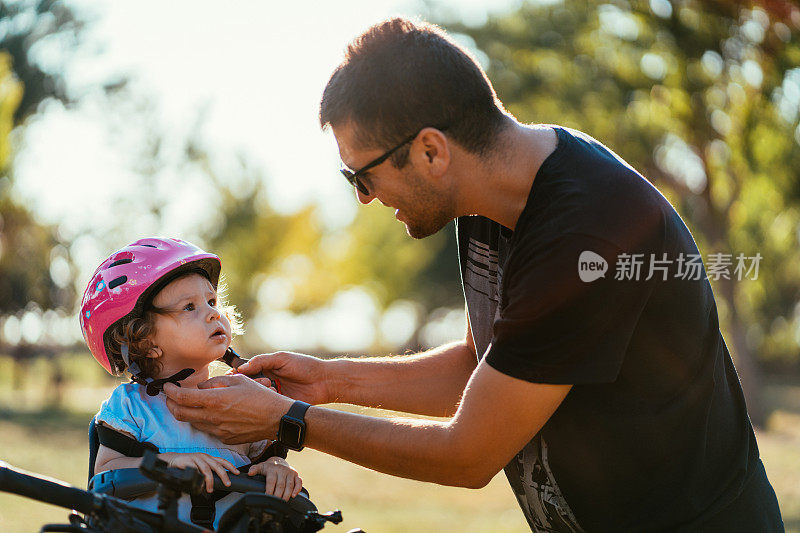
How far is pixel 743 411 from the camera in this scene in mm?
3391

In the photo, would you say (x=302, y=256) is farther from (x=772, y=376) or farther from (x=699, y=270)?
(x=699, y=270)

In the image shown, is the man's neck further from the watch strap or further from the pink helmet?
the pink helmet

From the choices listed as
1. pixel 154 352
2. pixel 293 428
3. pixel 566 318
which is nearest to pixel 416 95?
pixel 566 318

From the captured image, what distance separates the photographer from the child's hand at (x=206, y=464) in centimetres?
318

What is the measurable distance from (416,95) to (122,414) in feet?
5.53

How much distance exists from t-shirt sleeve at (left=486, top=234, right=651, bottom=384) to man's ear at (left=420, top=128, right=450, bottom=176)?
0.54 meters

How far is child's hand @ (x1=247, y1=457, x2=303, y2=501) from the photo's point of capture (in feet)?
10.9

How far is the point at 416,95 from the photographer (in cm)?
318

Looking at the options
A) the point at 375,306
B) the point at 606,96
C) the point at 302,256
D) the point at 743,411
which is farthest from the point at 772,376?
the point at 743,411

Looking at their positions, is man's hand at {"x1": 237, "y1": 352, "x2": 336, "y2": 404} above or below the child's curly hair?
below

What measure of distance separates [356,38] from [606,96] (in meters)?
19.7

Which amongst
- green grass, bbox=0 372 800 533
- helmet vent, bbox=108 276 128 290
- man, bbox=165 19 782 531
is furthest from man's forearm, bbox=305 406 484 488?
green grass, bbox=0 372 800 533

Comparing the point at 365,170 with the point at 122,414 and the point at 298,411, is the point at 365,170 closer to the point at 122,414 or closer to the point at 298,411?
the point at 298,411

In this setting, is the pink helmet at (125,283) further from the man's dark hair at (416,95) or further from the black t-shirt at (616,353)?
the black t-shirt at (616,353)
